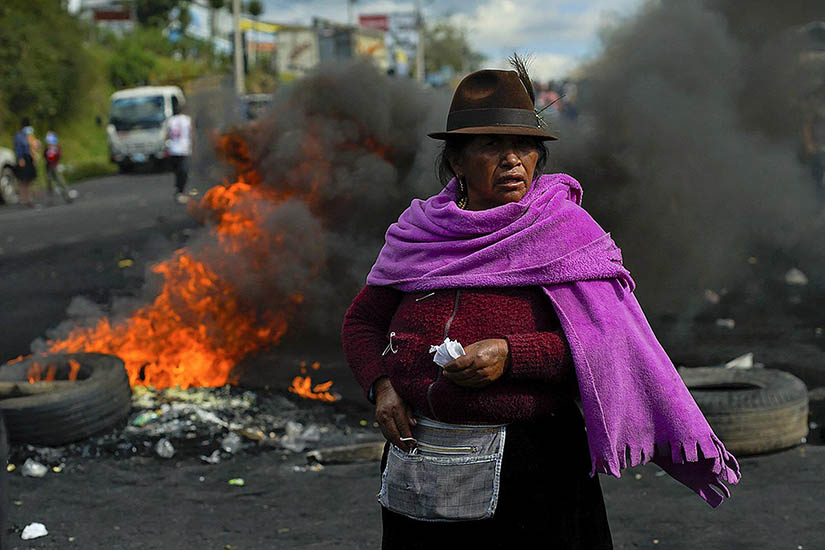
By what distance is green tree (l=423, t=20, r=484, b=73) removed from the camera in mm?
97125

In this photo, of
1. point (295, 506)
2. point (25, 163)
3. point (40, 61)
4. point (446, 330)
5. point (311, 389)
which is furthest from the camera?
point (40, 61)

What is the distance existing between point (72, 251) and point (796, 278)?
915 cm

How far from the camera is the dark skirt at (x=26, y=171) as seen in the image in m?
19.4

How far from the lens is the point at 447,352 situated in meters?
2.04

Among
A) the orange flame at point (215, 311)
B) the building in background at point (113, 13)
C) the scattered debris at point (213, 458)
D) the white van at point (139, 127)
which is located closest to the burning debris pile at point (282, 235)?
the orange flame at point (215, 311)

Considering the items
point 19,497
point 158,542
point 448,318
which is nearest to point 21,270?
point 19,497

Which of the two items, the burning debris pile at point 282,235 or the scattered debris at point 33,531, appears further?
the burning debris pile at point 282,235

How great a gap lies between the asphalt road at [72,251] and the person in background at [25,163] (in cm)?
45

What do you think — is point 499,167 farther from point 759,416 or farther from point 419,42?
point 419,42

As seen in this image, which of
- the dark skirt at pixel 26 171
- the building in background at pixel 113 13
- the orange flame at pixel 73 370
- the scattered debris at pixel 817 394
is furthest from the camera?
the building in background at pixel 113 13

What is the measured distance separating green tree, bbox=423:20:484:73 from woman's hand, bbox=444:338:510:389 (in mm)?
96466

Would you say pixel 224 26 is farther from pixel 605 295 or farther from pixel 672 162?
pixel 605 295

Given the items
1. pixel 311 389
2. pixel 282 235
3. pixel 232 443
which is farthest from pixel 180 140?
pixel 232 443

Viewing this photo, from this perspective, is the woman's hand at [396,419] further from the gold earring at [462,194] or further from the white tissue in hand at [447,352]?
the gold earring at [462,194]
